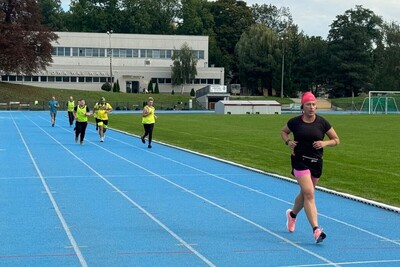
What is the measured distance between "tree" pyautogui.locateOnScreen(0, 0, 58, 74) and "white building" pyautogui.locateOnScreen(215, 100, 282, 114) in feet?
74.4

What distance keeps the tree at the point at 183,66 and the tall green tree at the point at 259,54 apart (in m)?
8.11

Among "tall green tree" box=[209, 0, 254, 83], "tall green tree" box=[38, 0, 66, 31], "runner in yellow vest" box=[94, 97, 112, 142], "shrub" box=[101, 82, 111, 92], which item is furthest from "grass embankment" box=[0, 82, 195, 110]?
"runner in yellow vest" box=[94, 97, 112, 142]

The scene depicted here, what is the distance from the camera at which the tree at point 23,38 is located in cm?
7856

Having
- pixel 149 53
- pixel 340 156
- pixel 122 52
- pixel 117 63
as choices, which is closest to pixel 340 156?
pixel 340 156

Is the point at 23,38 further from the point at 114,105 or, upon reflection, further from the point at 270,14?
the point at 270,14

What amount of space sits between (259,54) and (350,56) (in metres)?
13.5

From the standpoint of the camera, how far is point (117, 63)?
107m

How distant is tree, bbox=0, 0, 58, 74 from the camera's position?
78.6 metres

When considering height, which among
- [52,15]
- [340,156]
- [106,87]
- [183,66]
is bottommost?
[340,156]

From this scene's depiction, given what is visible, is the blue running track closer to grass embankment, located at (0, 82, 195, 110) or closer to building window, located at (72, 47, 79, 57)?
grass embankment, located at (0, 82, 195, 110)

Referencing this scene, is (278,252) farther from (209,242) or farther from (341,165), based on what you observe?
(341,165)

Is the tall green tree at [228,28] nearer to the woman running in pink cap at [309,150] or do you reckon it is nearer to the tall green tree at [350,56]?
the tall green tree at [350,56]

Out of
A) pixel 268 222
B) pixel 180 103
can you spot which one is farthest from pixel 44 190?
pixel 180 103

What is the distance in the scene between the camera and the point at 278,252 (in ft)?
27.2
